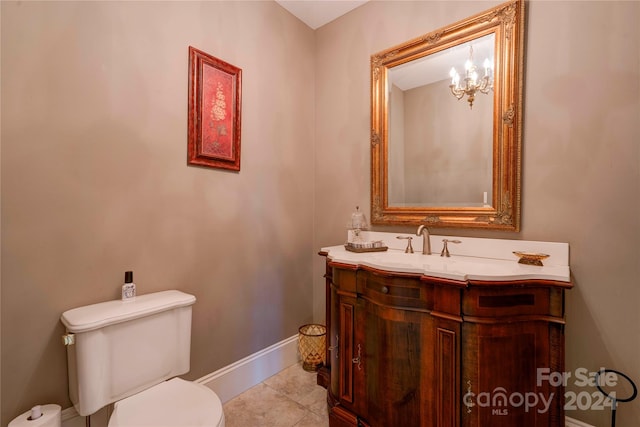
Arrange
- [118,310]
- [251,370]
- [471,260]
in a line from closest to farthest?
[118,310] → [471,260] → [251,370]

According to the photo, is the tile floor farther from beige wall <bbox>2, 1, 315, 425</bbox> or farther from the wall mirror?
the wall mirror

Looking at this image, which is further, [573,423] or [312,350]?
[312,350]

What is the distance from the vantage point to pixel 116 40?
1.41 m

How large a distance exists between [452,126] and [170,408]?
2002 mm

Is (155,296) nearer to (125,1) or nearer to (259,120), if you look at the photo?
(259,120)

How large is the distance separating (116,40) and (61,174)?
2.25ft

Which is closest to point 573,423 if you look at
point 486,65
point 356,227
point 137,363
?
point 356,227

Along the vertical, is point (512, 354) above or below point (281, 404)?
above

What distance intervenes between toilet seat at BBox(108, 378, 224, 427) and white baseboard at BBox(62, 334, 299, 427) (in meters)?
0.49

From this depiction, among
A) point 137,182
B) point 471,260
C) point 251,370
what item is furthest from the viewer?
point 251,370

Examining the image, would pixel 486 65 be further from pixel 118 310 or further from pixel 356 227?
pixel 118 310

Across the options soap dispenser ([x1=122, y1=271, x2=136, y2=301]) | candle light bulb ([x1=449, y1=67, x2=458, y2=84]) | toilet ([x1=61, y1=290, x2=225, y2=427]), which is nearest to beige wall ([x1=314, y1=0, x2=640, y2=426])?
candle light bulb ([x1=449, y1=67, x2=458, y2=84])

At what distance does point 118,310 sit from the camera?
4.16ft

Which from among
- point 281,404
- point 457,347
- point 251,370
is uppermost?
point 457,347
